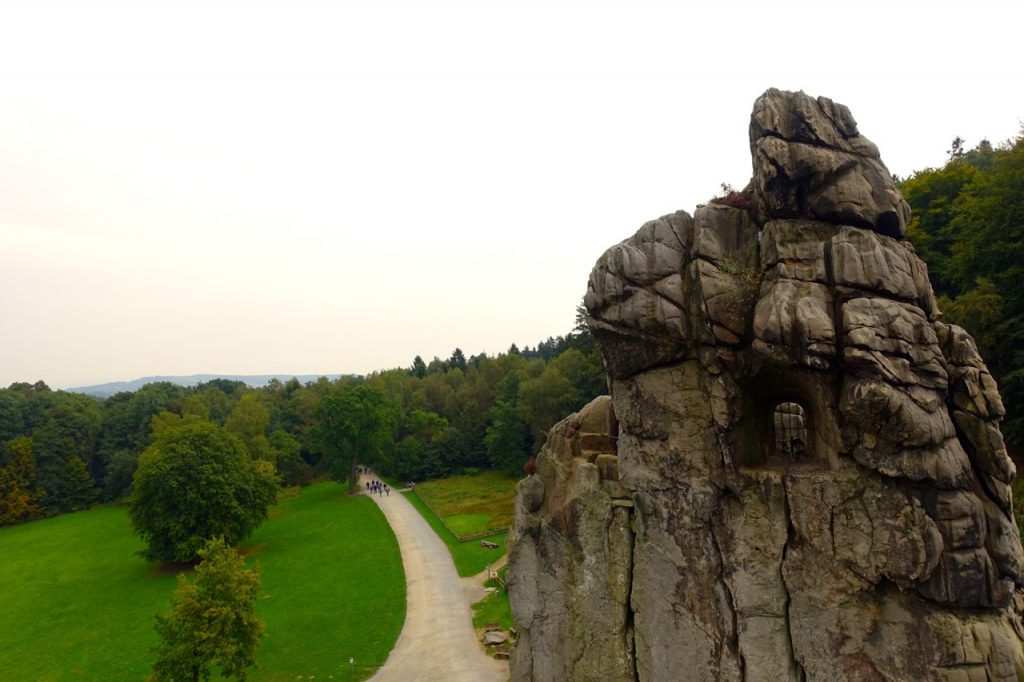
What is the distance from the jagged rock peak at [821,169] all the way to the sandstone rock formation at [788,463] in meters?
0.05

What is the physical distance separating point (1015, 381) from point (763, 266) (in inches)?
814

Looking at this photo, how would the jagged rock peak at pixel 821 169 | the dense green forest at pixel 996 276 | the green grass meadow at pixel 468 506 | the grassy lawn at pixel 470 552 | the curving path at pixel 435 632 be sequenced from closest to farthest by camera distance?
the jagged rock peak at pixel 821 169 < the curving path at pixel 435 632 < the dense green forest at pixel 996 276 < the grassy lawn at pixel 470 552 < the green grass meadow at pixel 468 506

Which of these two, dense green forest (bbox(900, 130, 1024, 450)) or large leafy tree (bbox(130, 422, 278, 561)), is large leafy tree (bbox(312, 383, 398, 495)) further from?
dense green forest (bbox(900, 130, 1024, 450))

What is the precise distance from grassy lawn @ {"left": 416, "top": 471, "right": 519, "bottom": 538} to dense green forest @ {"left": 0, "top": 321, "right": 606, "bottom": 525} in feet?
10.9

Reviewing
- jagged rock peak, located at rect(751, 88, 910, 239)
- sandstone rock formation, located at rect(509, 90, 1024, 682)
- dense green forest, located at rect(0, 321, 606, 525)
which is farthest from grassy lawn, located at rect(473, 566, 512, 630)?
dense green forest, located at rect(0, 321, 606, 525)

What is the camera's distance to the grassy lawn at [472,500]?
52.5 meters

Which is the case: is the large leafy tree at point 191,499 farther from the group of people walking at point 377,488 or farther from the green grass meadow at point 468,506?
the group of people walking at point 377,488

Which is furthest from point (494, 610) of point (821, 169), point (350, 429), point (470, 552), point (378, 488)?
point (378, 488)

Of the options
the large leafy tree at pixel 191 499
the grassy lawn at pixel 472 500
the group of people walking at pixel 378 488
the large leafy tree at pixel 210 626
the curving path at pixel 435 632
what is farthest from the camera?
the group of people walking at pixel 378 488

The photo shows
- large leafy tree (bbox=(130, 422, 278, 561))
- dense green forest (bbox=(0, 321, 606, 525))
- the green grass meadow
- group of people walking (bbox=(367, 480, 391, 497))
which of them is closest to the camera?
the green grass meadow

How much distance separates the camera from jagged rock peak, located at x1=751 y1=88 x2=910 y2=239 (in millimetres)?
13109

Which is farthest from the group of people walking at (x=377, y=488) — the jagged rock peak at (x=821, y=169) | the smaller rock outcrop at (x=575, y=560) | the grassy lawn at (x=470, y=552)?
the jagged rock peak at (x=821, y=169)

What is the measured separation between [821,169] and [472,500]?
5732 centimetres

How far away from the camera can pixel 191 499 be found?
1823 inches
